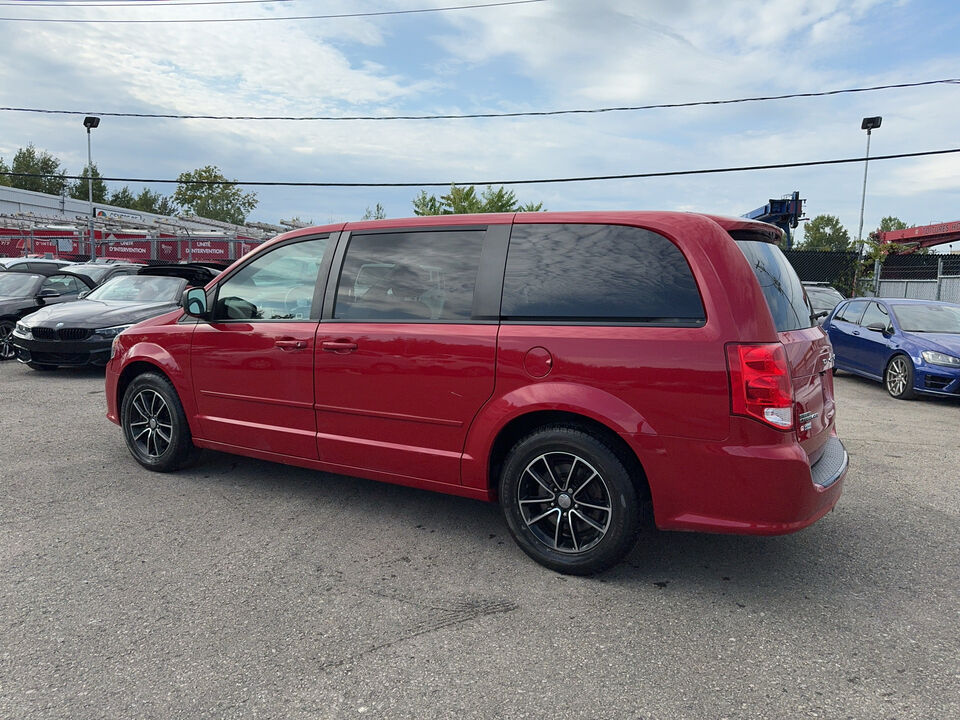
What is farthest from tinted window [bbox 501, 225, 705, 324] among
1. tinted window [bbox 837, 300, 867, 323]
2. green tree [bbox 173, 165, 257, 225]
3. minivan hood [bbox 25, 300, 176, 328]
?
green tree [bbox 173, 165, 257, 225]

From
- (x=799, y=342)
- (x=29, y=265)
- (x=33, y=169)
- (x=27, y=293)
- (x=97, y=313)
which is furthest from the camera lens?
(x=33, y=169)

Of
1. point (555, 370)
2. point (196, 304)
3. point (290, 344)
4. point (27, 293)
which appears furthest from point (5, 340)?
point (555, 370)

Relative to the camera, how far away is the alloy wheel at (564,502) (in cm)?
334

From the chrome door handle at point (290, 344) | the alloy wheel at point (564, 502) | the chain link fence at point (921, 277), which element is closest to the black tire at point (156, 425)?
the chrome door handle at point (290, 344)

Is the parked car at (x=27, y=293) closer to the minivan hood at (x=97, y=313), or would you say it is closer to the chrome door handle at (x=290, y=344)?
the minivan hood at (x=97, y=313)

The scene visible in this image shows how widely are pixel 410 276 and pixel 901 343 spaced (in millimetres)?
8185

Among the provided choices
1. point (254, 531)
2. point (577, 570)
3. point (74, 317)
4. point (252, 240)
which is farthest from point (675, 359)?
point (252, 240)

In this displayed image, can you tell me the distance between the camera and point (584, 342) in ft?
10.8

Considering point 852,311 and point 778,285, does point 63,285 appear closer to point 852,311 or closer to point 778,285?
point 778,285

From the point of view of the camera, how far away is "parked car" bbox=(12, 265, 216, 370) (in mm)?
9211

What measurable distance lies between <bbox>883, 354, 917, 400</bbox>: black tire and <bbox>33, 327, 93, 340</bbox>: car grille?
36.1ft

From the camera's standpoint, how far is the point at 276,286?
4.46m

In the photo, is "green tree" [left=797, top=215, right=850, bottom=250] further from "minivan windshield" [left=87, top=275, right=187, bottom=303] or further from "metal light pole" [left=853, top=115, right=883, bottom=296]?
"minivan windshield" [left=87, top=275, right=187, bottom=303]

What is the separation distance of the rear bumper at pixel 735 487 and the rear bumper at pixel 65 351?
28.1 feet
